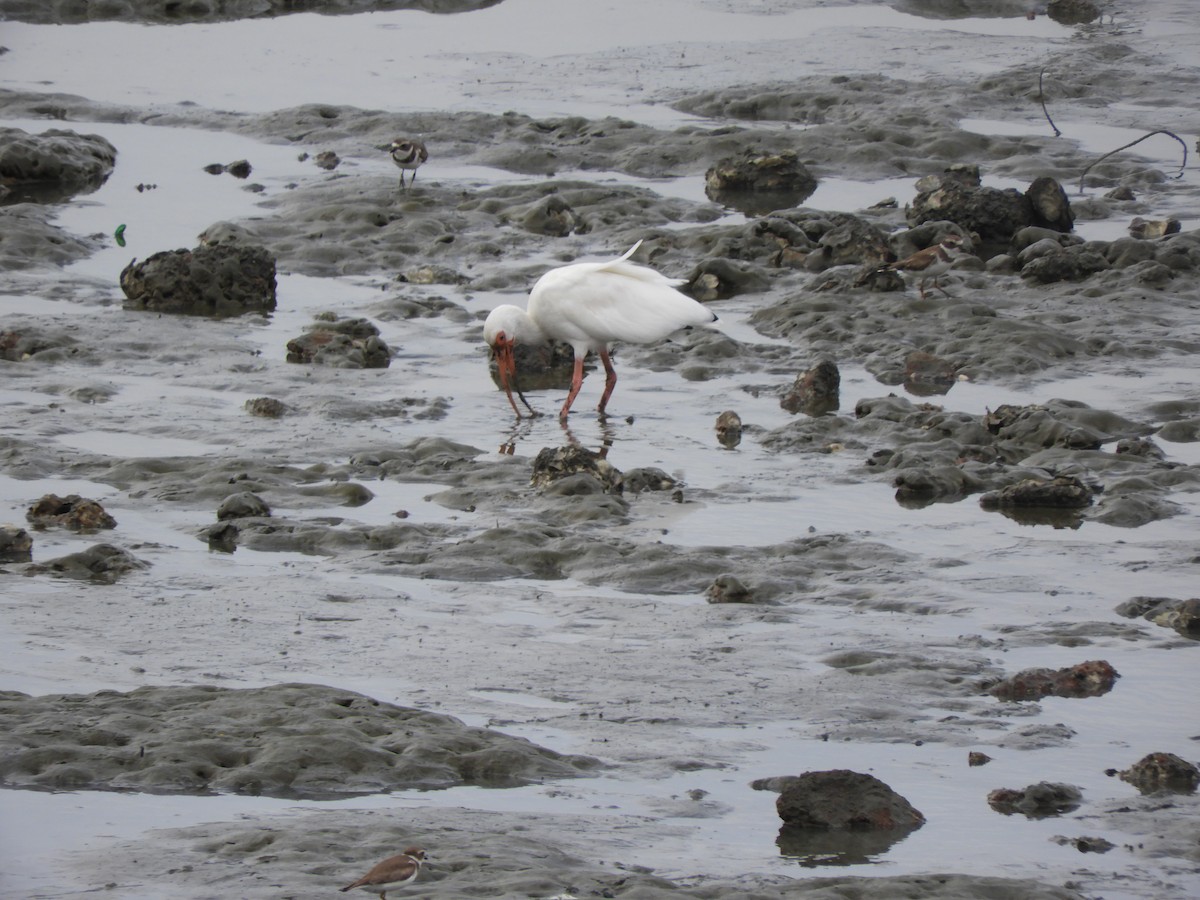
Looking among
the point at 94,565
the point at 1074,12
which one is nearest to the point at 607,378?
the point at 94,565

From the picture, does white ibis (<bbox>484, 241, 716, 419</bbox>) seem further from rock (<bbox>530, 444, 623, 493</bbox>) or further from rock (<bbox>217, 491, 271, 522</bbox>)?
rock (<bbox>217, 491, 271, 522</bbox>)

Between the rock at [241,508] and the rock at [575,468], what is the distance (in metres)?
1.37

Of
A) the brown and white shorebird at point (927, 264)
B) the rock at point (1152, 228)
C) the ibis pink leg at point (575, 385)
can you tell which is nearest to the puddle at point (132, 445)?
the ibis pink leg at point (575, 385)

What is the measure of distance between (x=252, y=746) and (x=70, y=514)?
3049mm

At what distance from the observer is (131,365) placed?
1095cm

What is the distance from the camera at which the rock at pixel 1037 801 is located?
522cm

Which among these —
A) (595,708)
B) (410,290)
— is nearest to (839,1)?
(410,290)

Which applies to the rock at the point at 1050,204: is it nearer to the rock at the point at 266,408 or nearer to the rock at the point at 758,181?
the rock at the point at 758,181

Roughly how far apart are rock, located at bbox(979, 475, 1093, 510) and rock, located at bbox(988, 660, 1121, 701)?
2069 mm

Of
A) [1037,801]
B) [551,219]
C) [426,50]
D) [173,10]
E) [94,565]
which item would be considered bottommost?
[94,565]

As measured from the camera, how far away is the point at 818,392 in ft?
32.7

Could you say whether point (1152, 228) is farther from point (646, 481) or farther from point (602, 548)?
point (602, 548)

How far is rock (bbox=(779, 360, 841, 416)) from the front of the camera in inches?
391

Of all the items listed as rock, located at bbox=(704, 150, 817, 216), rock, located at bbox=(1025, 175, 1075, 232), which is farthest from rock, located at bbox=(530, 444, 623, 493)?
rock, located at bbox=(704, 150, 817, 216)
